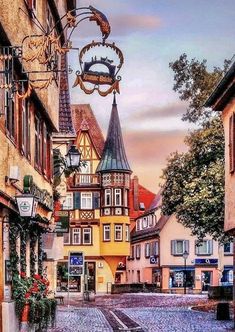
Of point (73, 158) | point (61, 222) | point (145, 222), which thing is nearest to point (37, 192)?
point (73, 158)

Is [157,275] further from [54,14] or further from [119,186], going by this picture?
[54,14]

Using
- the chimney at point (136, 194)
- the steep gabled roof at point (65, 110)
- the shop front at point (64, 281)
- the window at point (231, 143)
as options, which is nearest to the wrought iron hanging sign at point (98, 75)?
the window at point (231, 143)

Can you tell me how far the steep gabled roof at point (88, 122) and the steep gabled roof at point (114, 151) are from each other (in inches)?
64.2

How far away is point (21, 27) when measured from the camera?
68.8 ft

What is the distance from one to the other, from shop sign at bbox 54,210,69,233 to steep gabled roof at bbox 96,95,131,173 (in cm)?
5265

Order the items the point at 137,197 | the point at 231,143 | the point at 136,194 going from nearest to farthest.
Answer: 1. the point at 231,143
2. the point at 136,194
3. the point at 137,197

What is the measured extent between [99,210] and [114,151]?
544cm

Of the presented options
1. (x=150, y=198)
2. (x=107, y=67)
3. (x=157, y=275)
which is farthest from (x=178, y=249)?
(x=107, y=67)

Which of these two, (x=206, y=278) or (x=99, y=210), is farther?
(x=206, y=278)

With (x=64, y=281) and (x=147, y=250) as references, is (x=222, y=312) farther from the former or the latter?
(x=147, y=250)

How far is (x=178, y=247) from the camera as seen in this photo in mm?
88875

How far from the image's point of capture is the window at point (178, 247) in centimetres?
8862

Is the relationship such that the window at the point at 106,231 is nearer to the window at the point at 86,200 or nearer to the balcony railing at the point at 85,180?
the window at the point at 86,200

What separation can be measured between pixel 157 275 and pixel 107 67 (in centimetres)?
7472
